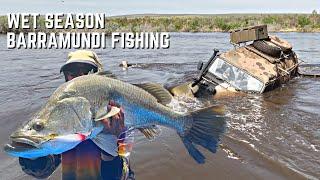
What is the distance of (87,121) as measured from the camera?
2.95m

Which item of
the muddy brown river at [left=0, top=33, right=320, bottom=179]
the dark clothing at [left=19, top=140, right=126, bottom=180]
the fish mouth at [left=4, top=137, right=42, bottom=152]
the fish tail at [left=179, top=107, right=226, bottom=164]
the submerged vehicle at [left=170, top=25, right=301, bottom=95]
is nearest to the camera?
the fish mouth at [left=4, top=137, right=42, bottom=152]

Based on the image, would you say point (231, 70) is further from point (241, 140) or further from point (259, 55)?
point (241, 140)

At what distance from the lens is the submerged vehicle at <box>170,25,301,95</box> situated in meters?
13.9

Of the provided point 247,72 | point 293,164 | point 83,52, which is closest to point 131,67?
point 247,72

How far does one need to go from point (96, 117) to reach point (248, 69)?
1169 cm

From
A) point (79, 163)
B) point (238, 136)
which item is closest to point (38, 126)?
point (79, 163)

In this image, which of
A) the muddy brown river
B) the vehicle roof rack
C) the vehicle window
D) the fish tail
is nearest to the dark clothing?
the fish tail

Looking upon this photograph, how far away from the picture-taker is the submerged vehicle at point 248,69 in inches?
548

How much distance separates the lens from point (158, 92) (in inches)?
136

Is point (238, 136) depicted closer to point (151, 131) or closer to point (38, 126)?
point (151, 131)

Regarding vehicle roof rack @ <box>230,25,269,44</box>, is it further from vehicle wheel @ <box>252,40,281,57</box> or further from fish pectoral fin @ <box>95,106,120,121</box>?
fish pectoral fin @ <box>95,106,120,121</box>

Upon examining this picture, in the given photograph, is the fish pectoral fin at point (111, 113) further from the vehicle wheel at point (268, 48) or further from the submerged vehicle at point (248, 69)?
the vehicle wheel at point (268, 48)

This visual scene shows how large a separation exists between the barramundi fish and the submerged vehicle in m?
9.72

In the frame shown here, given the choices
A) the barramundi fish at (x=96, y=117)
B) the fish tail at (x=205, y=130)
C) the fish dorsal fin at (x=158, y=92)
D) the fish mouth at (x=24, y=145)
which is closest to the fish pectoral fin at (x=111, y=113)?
the barramundi fish at (x=96, y=117)
